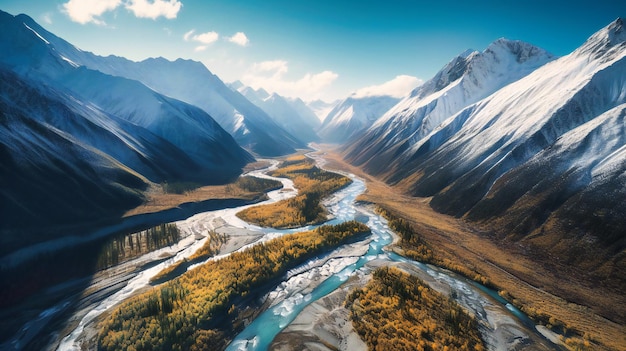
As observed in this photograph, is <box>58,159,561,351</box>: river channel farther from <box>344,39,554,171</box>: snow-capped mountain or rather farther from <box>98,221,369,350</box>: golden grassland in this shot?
<box>344,39,554,171</box>: snow-capped mountain

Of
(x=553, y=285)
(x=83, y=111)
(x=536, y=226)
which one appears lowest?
(x=553, y=285)

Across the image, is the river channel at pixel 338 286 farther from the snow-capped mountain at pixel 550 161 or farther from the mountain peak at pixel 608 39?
the mountain peak at pixel 608 39

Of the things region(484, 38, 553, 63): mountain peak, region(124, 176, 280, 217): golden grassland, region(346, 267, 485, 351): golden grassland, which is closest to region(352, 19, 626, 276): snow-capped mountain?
region(346, 267, 485, 351): golden grassland

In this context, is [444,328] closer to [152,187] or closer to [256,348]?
[256,348]

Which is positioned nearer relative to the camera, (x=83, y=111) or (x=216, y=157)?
(x=83, y=111)

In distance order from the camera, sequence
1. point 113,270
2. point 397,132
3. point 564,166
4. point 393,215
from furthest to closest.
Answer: point 397,132, point 393,215, point 564,166, point 113,270

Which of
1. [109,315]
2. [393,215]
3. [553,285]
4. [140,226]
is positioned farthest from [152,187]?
[553,285]
